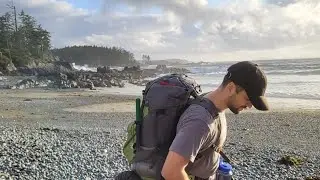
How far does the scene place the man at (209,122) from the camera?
266 cm

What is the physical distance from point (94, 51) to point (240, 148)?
17602cm

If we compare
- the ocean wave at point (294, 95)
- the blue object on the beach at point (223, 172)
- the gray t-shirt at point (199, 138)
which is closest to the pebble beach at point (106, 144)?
the blue object on the beach at point (223, 172)

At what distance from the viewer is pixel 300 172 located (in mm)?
9555

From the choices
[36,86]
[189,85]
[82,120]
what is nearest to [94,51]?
[36,86]

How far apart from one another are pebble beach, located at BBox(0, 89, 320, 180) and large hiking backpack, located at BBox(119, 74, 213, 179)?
567 cm

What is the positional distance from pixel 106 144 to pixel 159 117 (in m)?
9.07

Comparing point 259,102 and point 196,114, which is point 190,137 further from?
point 259,102

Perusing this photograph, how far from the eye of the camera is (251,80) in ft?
9.02

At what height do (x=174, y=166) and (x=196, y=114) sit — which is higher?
(x=196, y=114)

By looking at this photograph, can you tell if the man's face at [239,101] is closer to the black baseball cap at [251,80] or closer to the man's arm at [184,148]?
the black baseball cap at [251,80]

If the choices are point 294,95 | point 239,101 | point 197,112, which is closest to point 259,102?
point 239,101

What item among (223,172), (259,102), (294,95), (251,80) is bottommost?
(294,95)

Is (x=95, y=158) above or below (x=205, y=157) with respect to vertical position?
below

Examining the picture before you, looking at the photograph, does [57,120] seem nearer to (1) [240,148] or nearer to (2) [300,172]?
(1) [240,148]
